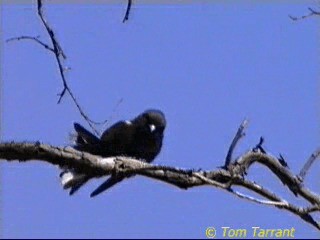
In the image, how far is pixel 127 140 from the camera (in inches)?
173

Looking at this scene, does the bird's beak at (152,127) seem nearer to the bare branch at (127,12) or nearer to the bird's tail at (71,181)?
the bird's tail at (71,181)

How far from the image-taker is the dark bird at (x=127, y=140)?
3705mm

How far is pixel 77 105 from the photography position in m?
2.46

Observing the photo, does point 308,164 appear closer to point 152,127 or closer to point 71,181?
point 71,181

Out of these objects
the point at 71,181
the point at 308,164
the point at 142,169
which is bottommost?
the point at 71,181

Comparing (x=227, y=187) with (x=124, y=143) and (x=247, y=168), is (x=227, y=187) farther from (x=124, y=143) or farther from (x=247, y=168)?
(x=124, y=143)

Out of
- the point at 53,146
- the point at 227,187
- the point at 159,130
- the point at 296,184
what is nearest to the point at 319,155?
the point at 296,184

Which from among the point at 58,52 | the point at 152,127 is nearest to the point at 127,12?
the point at 58,52

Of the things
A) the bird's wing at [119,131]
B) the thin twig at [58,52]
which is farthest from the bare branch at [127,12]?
the bird's wing at [119,131]

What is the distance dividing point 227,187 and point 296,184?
57 centimetres

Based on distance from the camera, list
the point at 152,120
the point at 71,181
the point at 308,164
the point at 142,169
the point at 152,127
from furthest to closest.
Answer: the point at 152,120
the point at 152,127
the point at 71,181
the point at 308,164
the point at 142,169

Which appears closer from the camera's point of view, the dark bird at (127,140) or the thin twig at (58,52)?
the thin twig at (58,52)

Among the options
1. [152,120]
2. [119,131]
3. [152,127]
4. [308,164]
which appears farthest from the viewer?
[152,120]

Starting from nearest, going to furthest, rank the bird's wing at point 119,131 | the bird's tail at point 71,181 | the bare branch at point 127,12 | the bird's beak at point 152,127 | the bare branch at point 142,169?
the bare branch at point 142,169 → the bare branch at point 127,12 → the bird's tail at point 71,181 → the bird's wing at point 119,131 → the bird's beak at point 152,127
